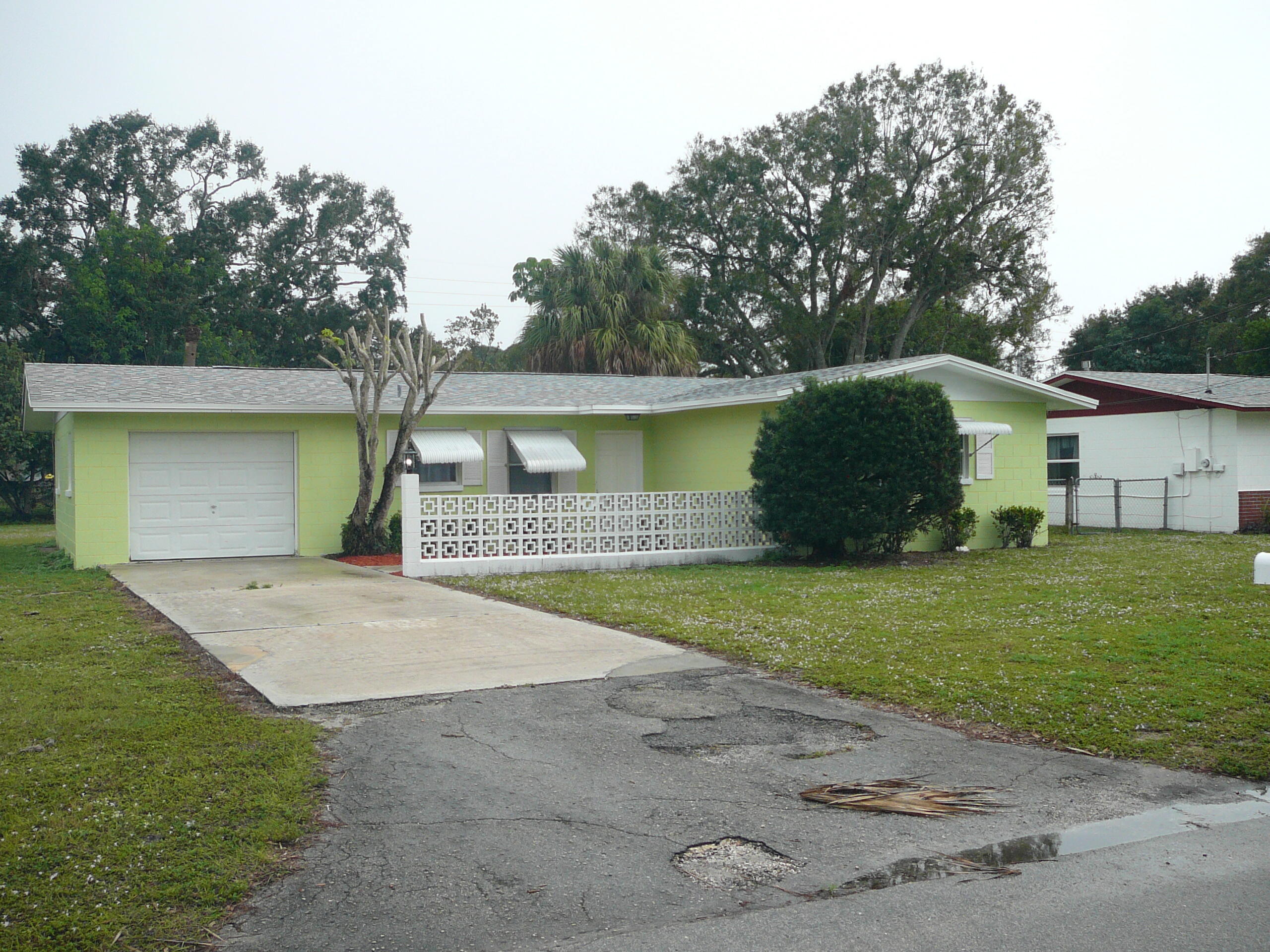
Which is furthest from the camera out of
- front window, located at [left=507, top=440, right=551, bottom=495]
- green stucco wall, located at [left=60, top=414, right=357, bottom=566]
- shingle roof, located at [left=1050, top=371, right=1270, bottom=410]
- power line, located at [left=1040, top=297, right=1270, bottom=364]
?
power line, located at [left=1040, top=297, right=1270, bottom=364]

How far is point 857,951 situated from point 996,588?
9.90 metres

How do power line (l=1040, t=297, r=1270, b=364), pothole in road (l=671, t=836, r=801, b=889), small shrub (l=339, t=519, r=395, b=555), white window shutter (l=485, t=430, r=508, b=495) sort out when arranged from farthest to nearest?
power line (l=1040, t=297, r=1270, b=364) < white window shutter (l=485, t=430, r=508, b=495) < small shrub (l=339, t=519, r=395, b=555) < pothole in road (l=671, t=836, r=801, b=889)

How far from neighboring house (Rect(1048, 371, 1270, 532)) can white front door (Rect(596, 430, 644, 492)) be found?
30.6ft

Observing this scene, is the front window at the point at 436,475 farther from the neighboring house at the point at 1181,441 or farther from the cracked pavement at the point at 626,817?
the neighboring house at the point at 1181,441

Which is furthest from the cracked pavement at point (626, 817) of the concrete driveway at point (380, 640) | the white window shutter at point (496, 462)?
the white window shutter at point (496, 462)

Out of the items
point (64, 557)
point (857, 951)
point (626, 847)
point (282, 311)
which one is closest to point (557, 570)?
point (64, 557)

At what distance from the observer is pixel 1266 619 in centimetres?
A: 988

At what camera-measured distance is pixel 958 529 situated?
59.6 feet

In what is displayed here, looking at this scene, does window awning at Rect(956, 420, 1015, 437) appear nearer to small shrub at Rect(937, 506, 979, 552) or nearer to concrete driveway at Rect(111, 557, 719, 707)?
small shrub at Rect(937, 506, 979, 552)

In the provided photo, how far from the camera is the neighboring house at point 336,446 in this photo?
16719 millimetres

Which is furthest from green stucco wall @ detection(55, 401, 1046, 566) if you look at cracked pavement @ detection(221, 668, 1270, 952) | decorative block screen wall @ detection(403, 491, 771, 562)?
cracked pavement @ detection(221, 668, 1270, 952)

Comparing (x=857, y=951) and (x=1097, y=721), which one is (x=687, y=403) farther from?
(x=857, y=951)

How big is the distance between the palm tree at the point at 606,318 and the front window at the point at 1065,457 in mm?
10489

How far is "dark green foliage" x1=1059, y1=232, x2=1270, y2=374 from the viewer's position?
140 ft
